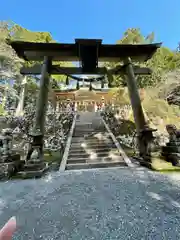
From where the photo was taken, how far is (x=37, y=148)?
11.9 ft

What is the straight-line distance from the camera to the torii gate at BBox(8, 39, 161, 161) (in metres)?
4.09

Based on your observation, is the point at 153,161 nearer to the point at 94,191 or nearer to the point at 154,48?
the point at 94,191

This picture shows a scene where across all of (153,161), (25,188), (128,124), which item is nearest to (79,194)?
(25,188)

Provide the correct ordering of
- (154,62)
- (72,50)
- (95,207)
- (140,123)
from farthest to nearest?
(154,62) < (72,50) < (140,123) < (95,207)

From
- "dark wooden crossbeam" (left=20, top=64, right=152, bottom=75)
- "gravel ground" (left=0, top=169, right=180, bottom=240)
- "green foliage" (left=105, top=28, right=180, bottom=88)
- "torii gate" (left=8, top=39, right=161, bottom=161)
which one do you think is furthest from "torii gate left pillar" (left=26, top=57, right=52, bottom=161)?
"green foliage" (left=105, top=28, right=180, bottom=88)

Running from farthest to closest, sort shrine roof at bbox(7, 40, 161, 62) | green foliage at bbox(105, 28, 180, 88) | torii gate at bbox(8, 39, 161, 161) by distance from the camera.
Result: 1. green foliage at bbox(105, 28, 180, 88)
2. shrine roof at bbox(7, 40, 161, 62)
3. torii gate at bbox(8, 39, 161, 161)

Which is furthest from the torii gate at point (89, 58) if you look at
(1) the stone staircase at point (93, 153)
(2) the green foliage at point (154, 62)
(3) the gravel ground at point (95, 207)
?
(2) the green foliage at point (154, 62)

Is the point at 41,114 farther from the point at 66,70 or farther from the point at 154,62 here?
the point at 154,62

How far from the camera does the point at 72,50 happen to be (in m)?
4.42

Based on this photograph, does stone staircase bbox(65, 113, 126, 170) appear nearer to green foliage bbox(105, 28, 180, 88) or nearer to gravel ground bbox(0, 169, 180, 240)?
gravel ground bbox(0, 169, 180, 240)

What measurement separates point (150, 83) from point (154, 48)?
10.0m

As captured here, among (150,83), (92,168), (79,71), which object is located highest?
(150,83)

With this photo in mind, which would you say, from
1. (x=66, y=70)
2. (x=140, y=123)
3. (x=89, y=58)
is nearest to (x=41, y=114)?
(x=66, y=70)

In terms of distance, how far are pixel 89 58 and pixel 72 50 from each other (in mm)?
535
